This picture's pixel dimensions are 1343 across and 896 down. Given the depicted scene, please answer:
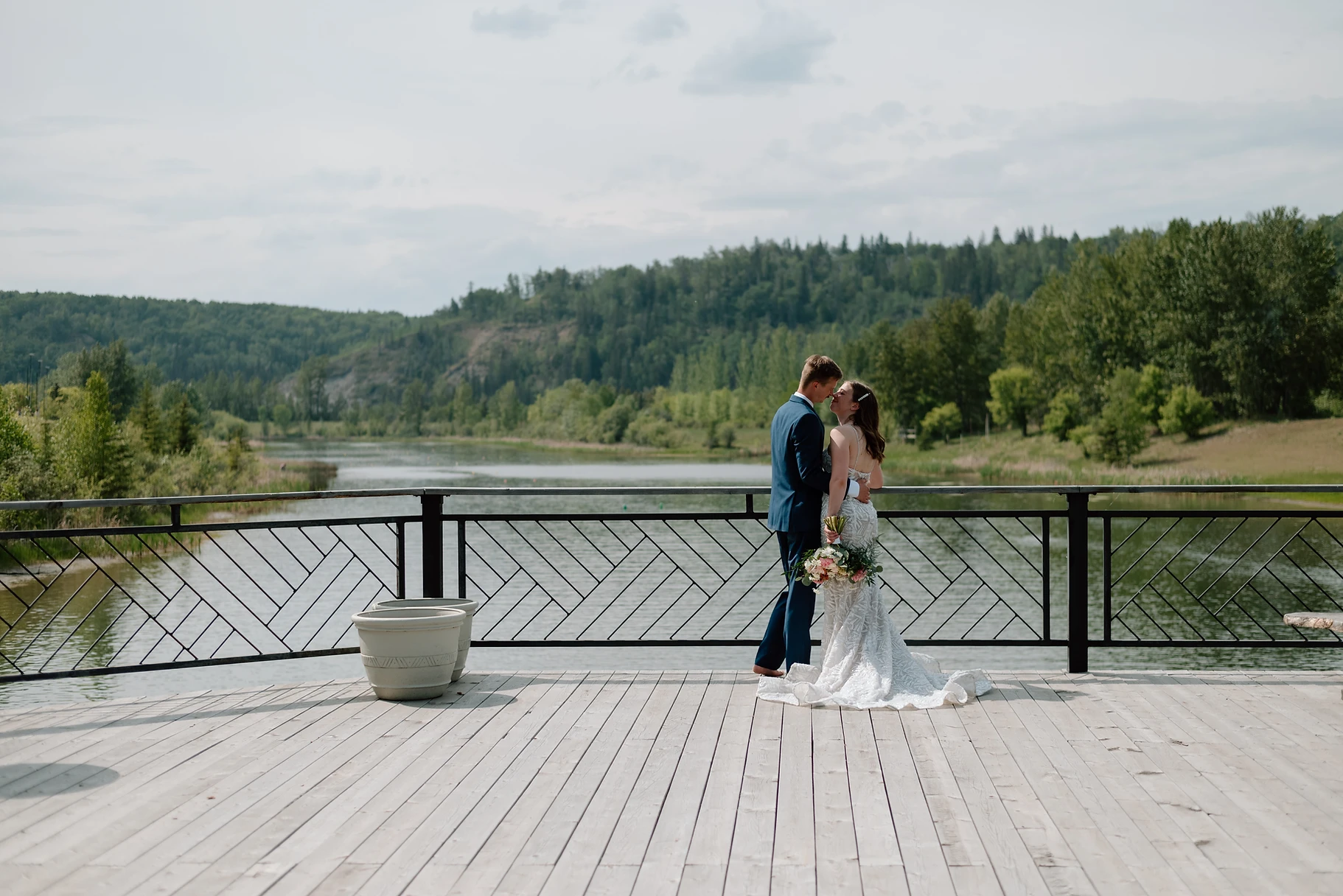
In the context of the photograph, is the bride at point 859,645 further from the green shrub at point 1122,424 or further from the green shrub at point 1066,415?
the green shrub at point 1066,415

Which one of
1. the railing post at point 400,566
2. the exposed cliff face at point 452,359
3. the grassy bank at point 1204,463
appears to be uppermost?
the exposed cliff face at point 452,359

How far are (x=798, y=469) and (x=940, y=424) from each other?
2503 inches

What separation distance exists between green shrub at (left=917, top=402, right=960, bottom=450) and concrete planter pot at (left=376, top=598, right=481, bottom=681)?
63.1 metres

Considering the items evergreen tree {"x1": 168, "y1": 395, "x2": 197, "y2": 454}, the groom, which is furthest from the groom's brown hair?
evergreen tree {"x1": 168, "y1": 395, "x2": 197, "y2": 454}

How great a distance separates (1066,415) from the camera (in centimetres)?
5788

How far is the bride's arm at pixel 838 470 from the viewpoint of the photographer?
5184 millimetres

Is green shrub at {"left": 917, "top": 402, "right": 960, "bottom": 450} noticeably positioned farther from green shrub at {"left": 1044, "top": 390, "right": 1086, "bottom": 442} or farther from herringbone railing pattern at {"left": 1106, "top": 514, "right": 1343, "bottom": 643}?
herringbone railing pattern at {"left": 1106, "top": 514, "right": 1343, "bottom": 643}

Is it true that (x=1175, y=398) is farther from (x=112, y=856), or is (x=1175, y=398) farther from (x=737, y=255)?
(x=737, y=255)

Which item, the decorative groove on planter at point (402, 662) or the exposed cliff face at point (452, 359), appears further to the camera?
the exposed cliff face at point (452, 359)

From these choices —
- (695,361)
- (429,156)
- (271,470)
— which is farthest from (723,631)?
(695,361)

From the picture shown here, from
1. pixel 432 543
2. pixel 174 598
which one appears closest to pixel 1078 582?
pixel 432 543

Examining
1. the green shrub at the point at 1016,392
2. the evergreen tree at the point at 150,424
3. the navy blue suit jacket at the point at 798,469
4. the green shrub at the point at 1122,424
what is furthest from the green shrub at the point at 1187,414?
the navy blue suit jacket at the point at 798,469

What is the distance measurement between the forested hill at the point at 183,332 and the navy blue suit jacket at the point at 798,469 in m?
58.6

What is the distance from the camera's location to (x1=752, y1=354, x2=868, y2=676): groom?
17.1 feet
